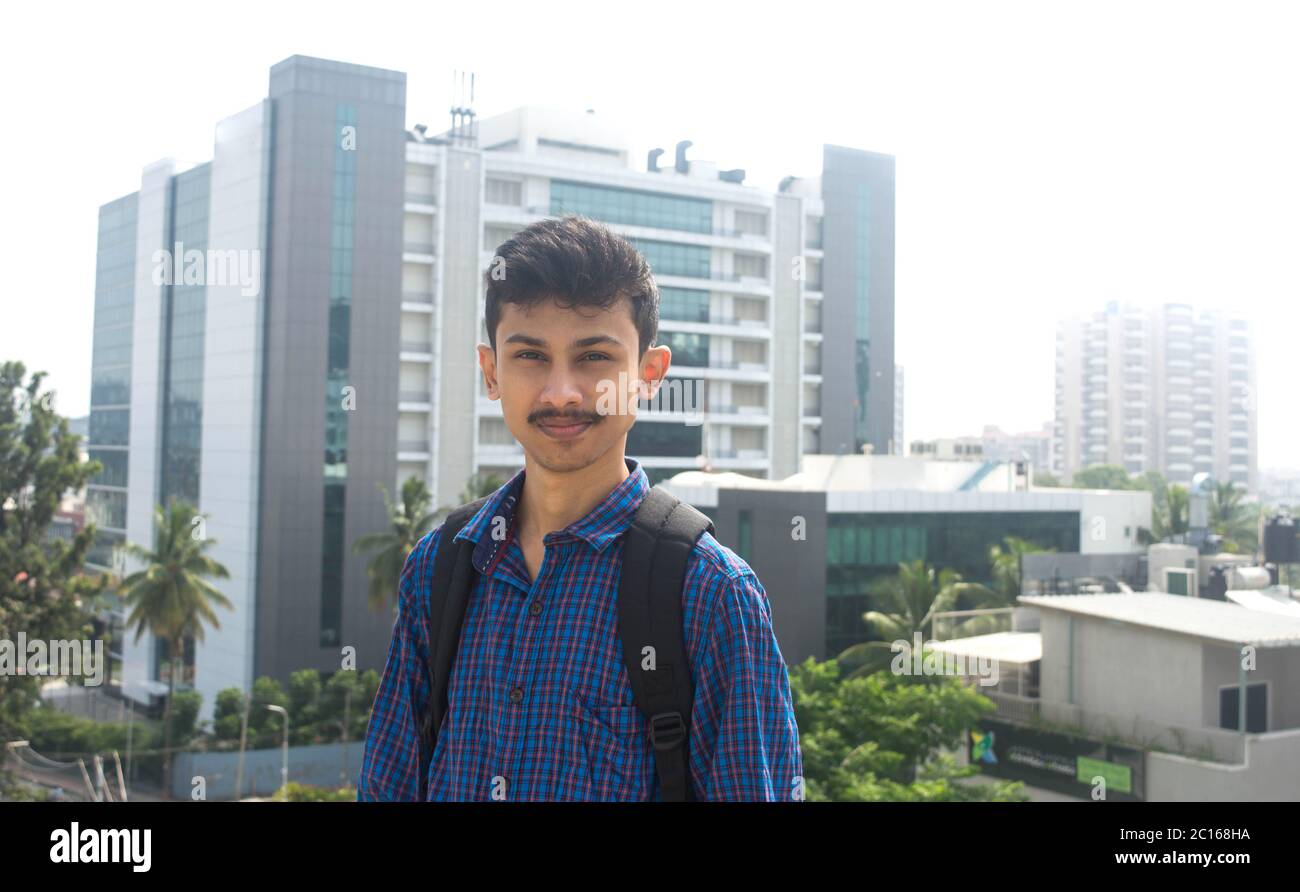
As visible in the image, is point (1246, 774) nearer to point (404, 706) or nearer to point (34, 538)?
point (404, 706)

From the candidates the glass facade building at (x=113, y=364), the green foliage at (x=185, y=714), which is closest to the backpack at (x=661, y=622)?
the green foliage at (x=185, y=714)

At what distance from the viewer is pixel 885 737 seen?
15.9 metres

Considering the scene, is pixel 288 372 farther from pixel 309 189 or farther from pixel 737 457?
pixel 737 457

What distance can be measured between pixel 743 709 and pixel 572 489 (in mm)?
431

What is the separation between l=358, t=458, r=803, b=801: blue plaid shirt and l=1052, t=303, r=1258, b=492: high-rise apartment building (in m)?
81.6

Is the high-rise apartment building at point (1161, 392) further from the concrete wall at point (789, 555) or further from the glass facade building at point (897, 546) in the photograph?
→ the concrete wall at point (789, 555)

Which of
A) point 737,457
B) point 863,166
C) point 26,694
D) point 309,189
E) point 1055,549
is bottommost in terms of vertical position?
point 26,694

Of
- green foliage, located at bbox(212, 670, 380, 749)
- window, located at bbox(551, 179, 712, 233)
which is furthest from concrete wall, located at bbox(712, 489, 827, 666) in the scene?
window, located at bbox(551, 179, 712, 233)

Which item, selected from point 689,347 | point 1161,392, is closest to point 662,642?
point 689,347

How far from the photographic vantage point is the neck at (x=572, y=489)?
1.66 meters

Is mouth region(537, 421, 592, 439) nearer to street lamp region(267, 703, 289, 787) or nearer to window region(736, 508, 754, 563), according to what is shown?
window region(736, 508, 754, 563)

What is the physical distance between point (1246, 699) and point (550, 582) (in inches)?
594
